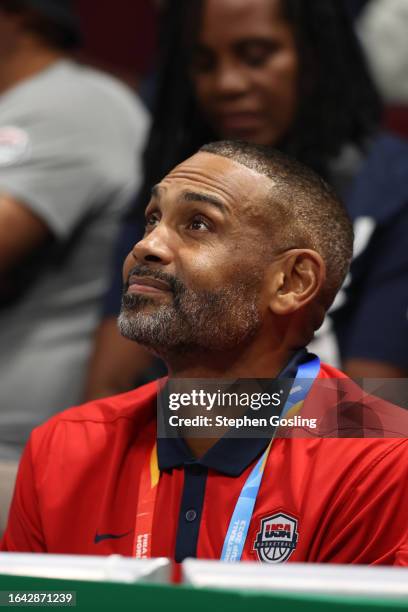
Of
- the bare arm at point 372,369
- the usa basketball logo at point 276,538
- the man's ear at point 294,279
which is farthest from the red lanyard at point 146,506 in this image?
the bare arm at point 372,369

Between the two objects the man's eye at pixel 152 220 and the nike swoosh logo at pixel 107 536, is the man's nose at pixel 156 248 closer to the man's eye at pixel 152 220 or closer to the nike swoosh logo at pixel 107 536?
the man's eye at pixel 152 220

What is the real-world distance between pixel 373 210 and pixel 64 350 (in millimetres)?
713

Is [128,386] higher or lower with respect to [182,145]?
lower

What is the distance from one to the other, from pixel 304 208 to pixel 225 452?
0.30 metres

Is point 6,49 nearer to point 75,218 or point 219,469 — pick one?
point 75,218

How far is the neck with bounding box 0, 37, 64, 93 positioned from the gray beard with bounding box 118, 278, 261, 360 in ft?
3.80

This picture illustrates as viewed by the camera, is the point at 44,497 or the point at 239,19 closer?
the point at 44,497

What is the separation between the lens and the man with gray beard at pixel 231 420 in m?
1.29

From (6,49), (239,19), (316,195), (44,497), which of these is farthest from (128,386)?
(6,49)

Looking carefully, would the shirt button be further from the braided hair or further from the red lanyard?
the braided hair

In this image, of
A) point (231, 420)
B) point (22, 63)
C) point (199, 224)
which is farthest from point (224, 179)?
point (22, 63)

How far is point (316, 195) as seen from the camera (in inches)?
55.6

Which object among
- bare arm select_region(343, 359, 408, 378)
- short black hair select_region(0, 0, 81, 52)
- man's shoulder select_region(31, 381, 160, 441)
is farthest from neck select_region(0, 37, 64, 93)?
man's shoulder select_region(31, 381, 160, 441)

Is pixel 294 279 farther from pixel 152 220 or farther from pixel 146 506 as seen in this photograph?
pixel 146 506
